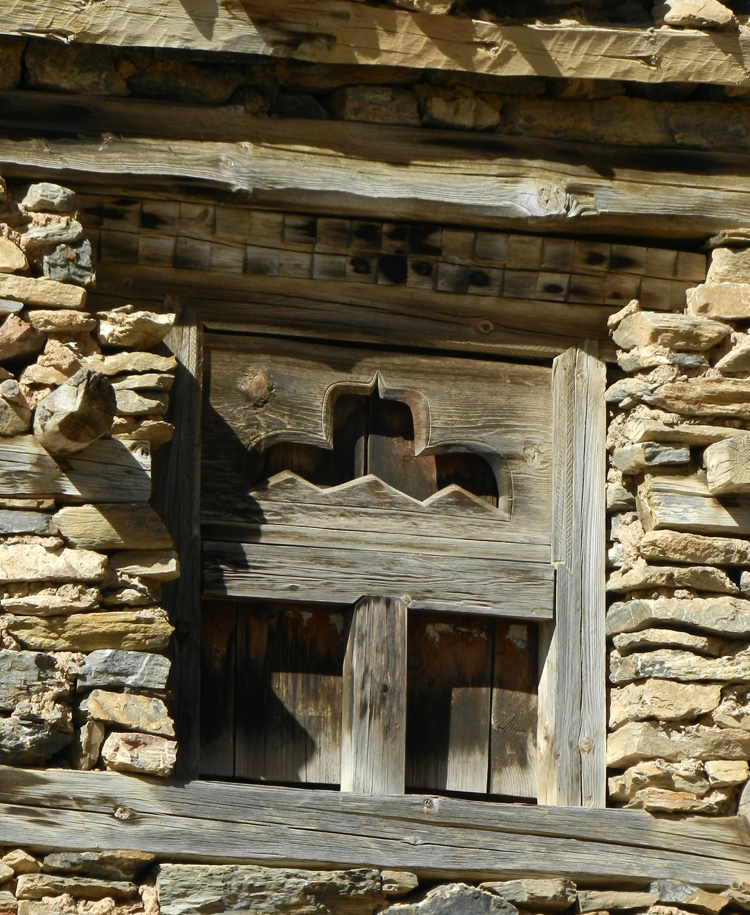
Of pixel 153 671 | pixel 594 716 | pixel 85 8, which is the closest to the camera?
pixel 153 671

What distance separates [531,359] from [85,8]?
175 cm

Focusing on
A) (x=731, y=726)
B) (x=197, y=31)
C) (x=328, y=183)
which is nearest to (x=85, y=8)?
(x=197, y=31)

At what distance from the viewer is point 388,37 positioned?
465 cm

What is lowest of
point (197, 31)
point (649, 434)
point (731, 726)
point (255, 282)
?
point (731, 726)

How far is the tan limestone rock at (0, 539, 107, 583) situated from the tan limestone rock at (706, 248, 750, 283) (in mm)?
2113

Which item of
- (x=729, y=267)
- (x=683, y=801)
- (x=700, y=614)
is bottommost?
(x=683, y=801)

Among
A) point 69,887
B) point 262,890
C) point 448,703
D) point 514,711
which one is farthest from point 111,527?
point 514,711

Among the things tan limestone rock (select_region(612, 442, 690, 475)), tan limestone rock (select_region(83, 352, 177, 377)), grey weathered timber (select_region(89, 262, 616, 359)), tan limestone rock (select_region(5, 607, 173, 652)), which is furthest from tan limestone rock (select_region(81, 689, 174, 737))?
tan limestone rock (select_region(612, 442, 690, 475))

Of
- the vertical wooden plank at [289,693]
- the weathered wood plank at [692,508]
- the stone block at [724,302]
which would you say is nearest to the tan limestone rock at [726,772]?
the weathered wood plank at [692,508]

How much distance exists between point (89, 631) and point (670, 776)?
172 cm

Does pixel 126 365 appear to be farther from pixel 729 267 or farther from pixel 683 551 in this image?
pixel 729 267

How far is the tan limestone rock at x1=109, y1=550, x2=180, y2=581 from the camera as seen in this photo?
4.30 m

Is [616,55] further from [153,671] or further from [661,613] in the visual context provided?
[153,671]

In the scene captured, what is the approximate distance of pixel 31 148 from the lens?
4.56 m
